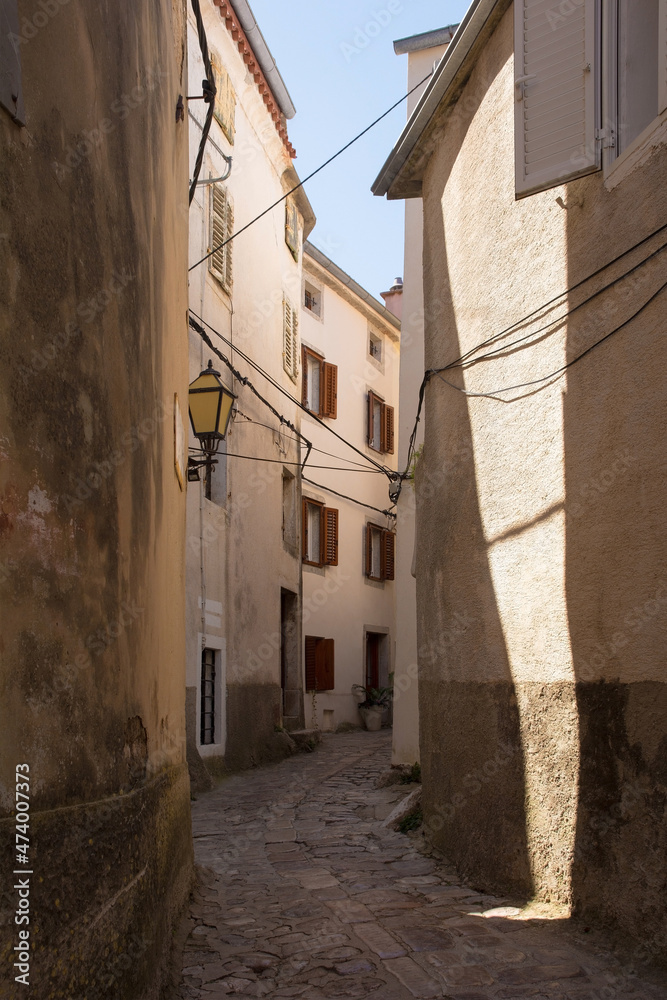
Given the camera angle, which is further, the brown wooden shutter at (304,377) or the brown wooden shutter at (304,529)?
the brown wooden shutter at (304,377)

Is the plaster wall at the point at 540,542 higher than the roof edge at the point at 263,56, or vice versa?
the roof edge at the point at 263,56

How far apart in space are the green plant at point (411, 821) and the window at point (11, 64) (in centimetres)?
629

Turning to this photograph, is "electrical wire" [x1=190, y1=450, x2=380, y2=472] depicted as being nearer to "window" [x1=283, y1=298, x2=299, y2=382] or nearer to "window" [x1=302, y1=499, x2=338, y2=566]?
"window" [x1=302, y1=499, x2=338, y2=566]

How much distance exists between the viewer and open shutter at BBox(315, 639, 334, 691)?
19219mm

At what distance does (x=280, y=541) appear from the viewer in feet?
53.4

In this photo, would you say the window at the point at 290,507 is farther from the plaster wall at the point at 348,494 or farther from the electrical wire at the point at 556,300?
the electrical wire at the point at 556,300

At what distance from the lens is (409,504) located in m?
11.2

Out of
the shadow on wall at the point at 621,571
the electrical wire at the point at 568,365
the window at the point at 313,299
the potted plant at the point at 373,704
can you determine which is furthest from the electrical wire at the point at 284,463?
the shadow on wall at the point at 621,571

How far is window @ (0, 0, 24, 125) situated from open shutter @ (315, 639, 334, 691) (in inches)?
666

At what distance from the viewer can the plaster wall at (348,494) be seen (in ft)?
65.5

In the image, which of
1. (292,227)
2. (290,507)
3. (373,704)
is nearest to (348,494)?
(290,507)

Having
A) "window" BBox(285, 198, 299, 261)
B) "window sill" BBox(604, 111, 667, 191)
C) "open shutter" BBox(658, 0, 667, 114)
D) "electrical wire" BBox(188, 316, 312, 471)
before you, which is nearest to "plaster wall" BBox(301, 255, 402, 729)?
"window" BBox(285, 198, 299, 261)

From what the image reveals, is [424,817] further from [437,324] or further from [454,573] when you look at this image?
[437,324]

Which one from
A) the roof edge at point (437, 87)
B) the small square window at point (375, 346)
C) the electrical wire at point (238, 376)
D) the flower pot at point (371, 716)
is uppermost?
the small square window at point (375, 346)
